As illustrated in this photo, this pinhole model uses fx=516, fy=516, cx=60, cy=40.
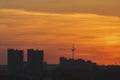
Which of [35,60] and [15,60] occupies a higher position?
[35,60]

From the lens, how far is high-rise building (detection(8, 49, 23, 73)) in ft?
593

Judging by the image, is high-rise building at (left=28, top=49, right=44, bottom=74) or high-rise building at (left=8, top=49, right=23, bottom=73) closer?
high-rise building at (left=28, top=49, right=44, bottom=74)

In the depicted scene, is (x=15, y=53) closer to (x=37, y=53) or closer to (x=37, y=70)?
(x=37, y=53)

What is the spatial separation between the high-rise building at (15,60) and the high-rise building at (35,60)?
354 centimetres

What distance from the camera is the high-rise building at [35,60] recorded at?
582 feet

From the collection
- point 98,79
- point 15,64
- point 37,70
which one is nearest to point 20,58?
point 15,64

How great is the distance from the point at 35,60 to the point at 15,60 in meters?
8.15

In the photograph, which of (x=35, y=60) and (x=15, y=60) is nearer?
(x=35, y=60)

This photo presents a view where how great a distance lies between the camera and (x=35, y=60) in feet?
608

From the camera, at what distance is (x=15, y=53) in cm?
19462

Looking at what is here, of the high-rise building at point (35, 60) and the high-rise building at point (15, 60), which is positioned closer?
the high-rise building at point (35, 60)

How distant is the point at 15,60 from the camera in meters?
189

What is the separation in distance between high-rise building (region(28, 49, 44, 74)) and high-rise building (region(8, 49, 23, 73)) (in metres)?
3.54

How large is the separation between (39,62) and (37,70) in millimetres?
13537
